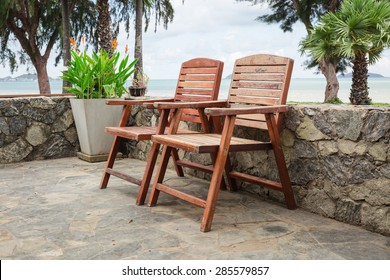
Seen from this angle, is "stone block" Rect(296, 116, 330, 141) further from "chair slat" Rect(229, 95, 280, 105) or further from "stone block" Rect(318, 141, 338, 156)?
"chair slat" Rect(229, 95, 280, 105)

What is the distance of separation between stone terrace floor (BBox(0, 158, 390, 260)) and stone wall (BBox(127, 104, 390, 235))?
9 centimetres

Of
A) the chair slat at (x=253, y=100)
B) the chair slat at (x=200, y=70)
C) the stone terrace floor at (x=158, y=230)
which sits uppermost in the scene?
the chair slat at (x=200, y=70)

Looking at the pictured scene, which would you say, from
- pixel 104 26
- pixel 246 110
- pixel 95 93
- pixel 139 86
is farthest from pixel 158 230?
pixel 104 26

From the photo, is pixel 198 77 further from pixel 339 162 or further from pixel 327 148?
pixel 339 162

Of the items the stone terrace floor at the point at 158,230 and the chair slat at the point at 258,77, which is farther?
the chair slat at the point at 258,77

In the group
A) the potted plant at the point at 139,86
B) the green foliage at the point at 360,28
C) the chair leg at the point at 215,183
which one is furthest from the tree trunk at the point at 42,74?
the chair leg at the point at 215,183

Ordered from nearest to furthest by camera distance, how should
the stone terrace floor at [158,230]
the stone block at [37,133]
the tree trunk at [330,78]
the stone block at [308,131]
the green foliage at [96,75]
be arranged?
the stone terrace floor at [158,230] → the stone block at [308,131] → the green foliage at [96,75] → the stone block at [37,133] → the tree trunk at [330,78]

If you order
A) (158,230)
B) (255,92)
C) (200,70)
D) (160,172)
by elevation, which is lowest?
(158,230)

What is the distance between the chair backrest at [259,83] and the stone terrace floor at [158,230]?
543 mm

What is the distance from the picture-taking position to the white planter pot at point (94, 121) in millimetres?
4184

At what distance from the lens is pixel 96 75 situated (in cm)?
426

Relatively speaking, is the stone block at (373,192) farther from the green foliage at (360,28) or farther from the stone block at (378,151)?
the green foliage at (360,28)

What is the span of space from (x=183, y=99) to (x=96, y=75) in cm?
133

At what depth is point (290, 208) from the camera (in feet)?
8.79
